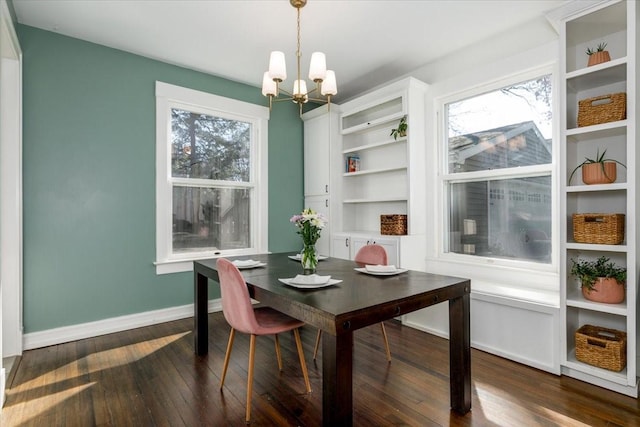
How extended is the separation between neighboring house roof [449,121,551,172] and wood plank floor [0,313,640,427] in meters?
1.68

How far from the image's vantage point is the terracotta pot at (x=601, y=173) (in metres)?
2.22

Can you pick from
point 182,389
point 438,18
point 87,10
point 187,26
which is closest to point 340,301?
point 182,389

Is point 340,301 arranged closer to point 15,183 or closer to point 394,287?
point 394,287

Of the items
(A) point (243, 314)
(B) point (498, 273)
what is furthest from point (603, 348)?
(A) point (243, 314)

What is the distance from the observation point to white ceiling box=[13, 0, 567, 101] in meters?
2.60

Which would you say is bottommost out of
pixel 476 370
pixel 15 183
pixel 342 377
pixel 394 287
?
pixel 476 370

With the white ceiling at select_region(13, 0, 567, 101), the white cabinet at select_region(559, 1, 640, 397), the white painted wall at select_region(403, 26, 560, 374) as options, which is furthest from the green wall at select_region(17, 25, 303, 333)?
the white cabinet at select_region(559, 1, 640, 397)

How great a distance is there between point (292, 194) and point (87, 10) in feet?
9.01

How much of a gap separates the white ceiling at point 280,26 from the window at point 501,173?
0.58m

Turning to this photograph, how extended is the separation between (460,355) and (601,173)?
60.8 inches

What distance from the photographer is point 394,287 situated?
182 centimetres

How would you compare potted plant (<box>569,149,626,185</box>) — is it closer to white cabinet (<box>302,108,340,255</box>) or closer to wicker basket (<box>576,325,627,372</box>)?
wicker basket (<box>576,325,627,372</box>)

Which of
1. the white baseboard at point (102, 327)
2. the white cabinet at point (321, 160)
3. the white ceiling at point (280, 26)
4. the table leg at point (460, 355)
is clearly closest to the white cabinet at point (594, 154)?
the white ceiling at point (280, 26)

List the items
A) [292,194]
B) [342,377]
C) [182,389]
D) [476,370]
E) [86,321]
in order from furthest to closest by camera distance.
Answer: [292,194] < [86,321] < [476,370] < [182,389] < [342,377]
